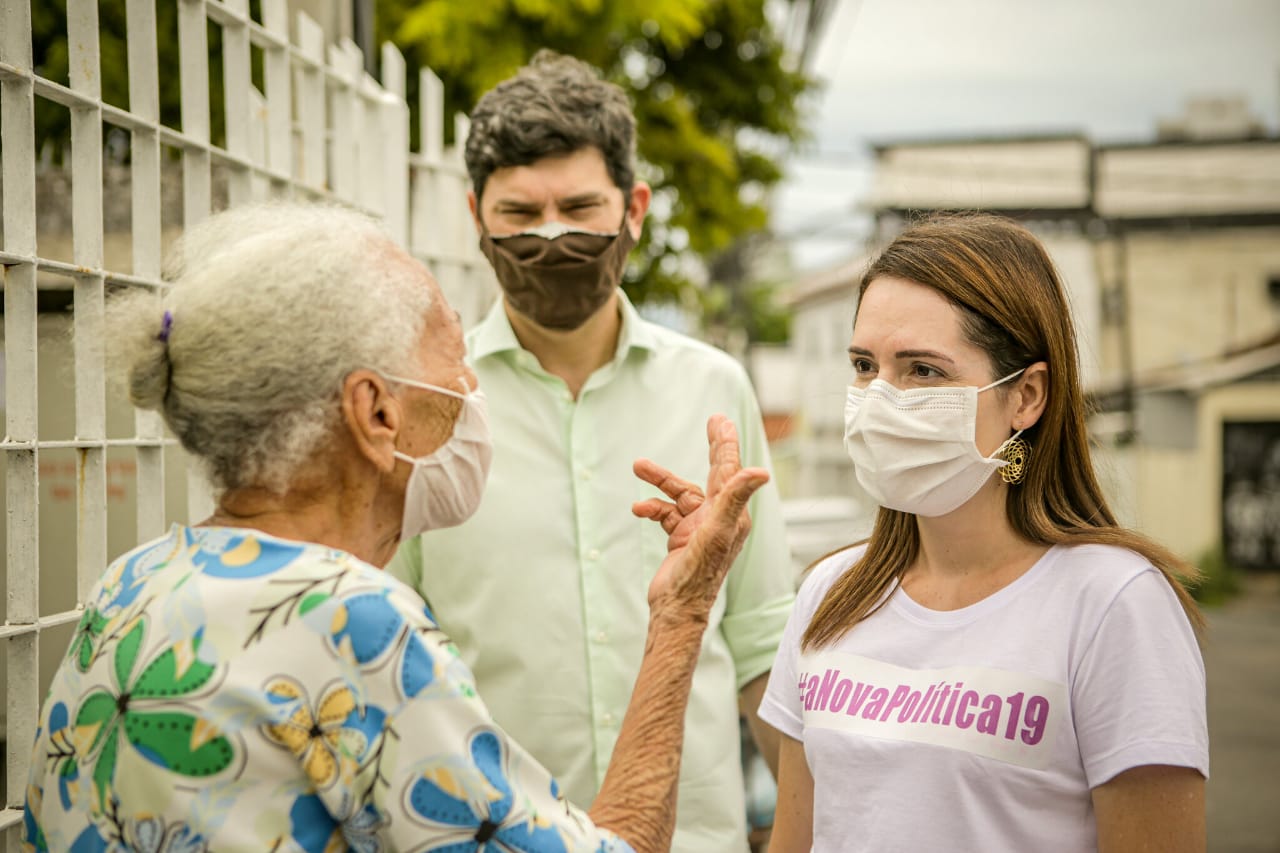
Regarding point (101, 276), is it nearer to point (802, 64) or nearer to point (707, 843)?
point (707, 843)

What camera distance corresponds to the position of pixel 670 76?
1017 cm

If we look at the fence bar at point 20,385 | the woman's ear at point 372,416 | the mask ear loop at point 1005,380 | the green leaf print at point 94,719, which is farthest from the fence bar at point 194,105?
the mask ear loop at point 1005,380

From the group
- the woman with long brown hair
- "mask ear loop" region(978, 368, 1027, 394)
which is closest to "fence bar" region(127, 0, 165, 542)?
the woman with long brown hair

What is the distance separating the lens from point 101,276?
2.21 metres

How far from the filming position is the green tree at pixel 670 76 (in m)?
7.49

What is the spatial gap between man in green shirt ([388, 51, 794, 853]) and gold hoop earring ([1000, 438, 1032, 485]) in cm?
73

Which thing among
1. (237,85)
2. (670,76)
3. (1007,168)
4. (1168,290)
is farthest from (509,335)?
(1007,168)

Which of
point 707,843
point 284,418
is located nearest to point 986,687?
point 707,843

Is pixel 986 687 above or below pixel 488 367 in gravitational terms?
below

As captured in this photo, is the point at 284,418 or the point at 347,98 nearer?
the point at 284,418

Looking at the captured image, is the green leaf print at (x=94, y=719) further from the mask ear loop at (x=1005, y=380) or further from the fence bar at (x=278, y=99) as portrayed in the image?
the fence bar at (x=278, y=99)

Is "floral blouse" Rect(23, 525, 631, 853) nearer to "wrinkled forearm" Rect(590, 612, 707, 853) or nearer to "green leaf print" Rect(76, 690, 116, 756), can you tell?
"green leaf print" Rect(76, 690, 116, 756)

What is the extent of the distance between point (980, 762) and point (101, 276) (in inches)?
68.8

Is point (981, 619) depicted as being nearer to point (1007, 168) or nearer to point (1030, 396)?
point (1030, 396)
